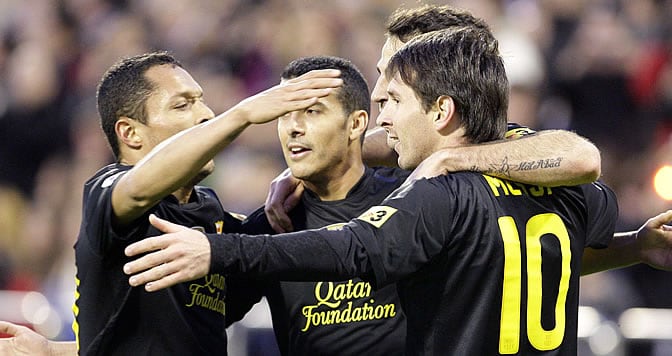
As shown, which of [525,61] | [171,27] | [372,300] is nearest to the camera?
[372,300]

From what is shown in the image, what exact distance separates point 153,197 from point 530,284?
53.9 inches

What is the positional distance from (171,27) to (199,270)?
7742 millimetres

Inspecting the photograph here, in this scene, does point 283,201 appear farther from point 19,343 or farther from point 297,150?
point 19,343

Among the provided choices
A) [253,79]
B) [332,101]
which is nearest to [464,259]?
[332,101]

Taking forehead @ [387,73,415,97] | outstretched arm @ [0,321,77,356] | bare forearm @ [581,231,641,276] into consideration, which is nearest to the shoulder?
outstretched arm @ [0,321,77,356]

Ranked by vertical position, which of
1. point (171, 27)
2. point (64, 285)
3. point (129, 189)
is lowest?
point (64, 285)

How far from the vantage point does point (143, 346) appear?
450 cm

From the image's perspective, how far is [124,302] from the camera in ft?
14.6

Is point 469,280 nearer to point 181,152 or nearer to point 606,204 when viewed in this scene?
point 606,204

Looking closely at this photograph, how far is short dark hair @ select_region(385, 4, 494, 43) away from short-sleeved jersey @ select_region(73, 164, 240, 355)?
1.35m

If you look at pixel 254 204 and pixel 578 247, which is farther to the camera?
pixel 254 204

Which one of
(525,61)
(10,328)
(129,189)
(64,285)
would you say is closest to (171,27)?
(64,285)

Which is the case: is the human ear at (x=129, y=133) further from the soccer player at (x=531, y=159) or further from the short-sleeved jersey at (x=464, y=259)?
the short-sleeved jersey at (x=464, y=259)

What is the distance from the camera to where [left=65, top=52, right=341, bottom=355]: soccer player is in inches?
160
